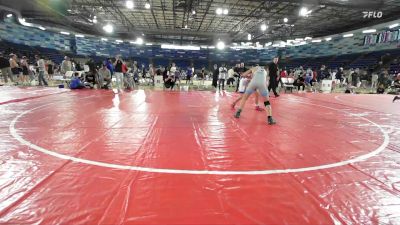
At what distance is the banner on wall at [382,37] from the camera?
24.5 metres

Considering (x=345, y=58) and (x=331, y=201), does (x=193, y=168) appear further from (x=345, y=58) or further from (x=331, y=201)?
(x=345, y=58)

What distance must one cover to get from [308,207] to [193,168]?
1389mm

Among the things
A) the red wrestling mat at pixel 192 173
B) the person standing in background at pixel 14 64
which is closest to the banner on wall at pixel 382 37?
the red wrestling mat at pixel 192 173

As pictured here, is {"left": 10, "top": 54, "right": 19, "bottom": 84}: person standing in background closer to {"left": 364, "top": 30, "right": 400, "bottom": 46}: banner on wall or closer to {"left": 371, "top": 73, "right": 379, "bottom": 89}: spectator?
{"left": 371, "top": 73, "right": 379, "bottom": 89}: spectator

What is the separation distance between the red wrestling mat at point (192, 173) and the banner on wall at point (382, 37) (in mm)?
25183

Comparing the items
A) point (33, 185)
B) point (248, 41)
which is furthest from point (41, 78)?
point (248, 41)

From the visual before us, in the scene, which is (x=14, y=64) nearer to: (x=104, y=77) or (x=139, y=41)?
(x=104, y=77)

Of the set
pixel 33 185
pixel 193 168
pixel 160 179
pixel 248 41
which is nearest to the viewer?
pixel 33 185

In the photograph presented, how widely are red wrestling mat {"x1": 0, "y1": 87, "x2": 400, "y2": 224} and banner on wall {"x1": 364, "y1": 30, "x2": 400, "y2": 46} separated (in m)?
25.2

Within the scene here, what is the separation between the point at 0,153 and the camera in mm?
3482

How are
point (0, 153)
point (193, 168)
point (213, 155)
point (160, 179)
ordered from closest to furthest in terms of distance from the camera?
1. point (160, 179)
2. point (193, 168)
3. point (0, 153)
4. point (213, 155)

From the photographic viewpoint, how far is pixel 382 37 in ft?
A: 85.7

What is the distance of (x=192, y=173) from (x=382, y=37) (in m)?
31.0

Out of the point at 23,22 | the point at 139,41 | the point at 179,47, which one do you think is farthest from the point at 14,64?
the point at 179,47
